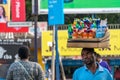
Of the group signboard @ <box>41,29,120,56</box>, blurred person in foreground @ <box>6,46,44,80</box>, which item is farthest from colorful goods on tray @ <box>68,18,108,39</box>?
signboard @ <box>41,29,120,56</box>

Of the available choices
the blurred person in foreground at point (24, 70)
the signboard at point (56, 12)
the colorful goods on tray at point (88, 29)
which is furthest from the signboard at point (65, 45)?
the colorful goods on tray at point (88, 29)

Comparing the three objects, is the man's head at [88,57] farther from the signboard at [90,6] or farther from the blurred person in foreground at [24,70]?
the signboard at [90,6]

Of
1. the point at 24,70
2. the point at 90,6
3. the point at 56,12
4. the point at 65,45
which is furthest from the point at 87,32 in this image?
the point at 65,45

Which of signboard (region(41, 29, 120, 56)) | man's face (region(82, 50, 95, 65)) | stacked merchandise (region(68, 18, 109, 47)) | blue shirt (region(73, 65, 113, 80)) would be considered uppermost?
stacked merchandise (region(68, 18, 109, 47))

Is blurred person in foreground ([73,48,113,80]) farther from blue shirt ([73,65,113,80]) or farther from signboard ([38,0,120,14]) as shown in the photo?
signboard ([38,0,120,14])

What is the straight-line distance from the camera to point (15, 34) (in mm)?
20250

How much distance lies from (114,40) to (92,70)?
1743 centimetres

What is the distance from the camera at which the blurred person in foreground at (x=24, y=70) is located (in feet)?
29.3

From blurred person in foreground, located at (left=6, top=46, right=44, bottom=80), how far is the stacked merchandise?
205cm

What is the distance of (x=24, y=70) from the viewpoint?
29.3ft

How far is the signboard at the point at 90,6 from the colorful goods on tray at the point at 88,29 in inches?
415

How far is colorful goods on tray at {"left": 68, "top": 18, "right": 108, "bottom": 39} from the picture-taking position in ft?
22.8

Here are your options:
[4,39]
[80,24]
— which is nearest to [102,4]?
[4,39]

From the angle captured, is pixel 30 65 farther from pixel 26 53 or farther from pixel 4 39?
pixel 4 39
